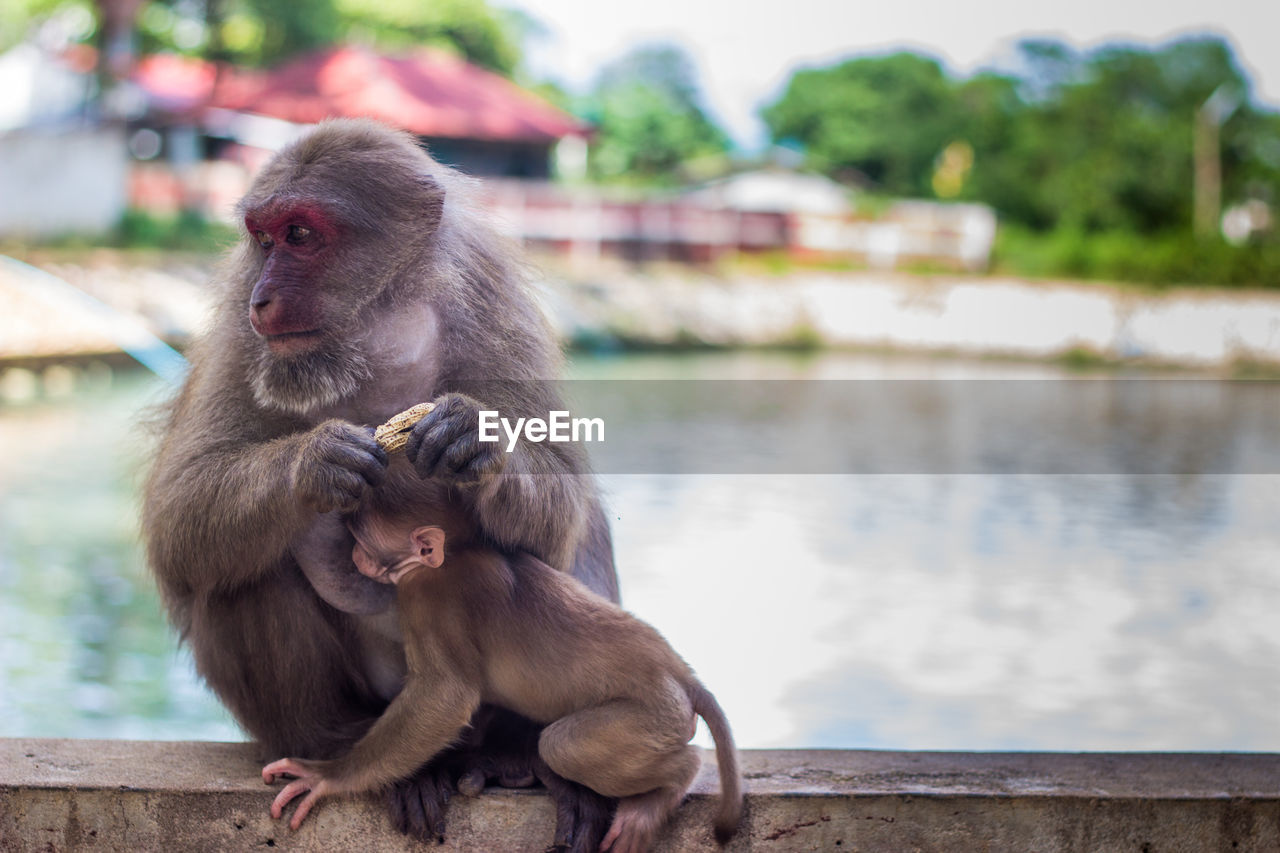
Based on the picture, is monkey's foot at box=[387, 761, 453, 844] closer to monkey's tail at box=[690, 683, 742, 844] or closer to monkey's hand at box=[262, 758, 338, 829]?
monkey's hand at box=[262, 758, 338, 829]

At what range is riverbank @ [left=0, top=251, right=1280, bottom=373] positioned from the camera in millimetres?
27844

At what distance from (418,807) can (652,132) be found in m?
42.1

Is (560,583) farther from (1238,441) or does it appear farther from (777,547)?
(1238,441)

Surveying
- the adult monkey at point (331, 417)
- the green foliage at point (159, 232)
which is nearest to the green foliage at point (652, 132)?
the green foliage at point (159, 232)

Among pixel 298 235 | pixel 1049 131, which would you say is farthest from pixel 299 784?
pixel 1049 131

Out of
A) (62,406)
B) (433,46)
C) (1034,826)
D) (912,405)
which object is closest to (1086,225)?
(912,405)

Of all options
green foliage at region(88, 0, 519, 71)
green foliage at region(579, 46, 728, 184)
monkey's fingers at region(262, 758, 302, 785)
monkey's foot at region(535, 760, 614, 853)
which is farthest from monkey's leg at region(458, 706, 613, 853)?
green foliage at region(579, 46, 728, 184)

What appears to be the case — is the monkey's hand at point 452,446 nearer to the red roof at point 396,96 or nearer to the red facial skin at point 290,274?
the red facial skin at point 290,274

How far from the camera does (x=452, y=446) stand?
226 centimetres

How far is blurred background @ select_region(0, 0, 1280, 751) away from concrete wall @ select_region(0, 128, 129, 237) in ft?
0.28

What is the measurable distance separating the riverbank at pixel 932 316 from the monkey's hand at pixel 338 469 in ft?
76.3

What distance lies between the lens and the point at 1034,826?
2.71 meters

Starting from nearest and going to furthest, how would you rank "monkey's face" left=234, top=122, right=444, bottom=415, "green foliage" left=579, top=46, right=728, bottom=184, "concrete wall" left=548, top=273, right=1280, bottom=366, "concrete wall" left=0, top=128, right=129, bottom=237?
"monkey's face" left=234, top=122, right=444, bottom=415, "concrete wall" left=0, top=128, right=129, bottom=237, "concrete wall" left=548, top=273, right=1280, bottom=366, "green foliage" left=579, top=46, right=728, bottom=184

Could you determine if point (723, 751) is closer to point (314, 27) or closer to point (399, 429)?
point (399, 429)
